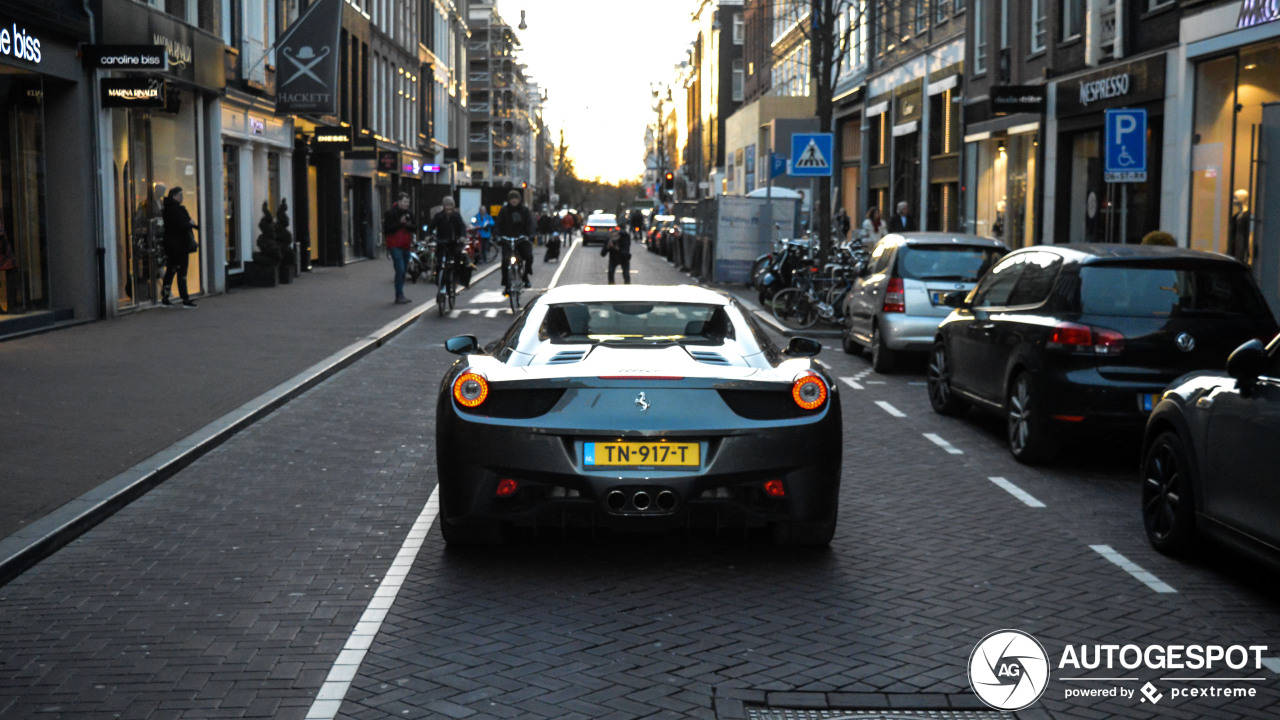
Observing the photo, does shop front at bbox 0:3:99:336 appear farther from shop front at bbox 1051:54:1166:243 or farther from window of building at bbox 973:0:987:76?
window of building at bbox 973:0:987:76

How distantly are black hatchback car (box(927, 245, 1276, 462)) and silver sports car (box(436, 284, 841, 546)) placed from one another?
320 cm

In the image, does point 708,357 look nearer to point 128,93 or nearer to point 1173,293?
point 1173,293

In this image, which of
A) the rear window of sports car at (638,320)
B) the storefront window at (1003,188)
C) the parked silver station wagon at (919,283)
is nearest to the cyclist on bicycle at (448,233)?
the parked silver station wagon at (919,283)

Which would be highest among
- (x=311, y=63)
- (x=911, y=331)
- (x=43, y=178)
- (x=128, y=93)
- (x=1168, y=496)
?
(x=311, y=63)

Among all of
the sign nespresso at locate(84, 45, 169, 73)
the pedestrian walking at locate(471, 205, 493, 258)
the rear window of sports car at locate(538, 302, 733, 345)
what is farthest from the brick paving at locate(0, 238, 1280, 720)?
the pedestrian walking at locate(471, 205, 493, 258)

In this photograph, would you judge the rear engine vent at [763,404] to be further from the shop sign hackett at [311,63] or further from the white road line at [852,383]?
the shop sign hackett at [311,63]

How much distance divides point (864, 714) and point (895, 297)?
10.8m

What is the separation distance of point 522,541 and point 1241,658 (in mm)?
3221

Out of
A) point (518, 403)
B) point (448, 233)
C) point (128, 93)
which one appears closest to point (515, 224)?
point (448, 233)

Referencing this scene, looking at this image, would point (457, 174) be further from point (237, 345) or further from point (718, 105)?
point (237, 345)

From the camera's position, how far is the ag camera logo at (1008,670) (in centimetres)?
467

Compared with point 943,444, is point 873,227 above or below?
above

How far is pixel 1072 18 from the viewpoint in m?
25.2

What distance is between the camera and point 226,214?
28.0 meters
